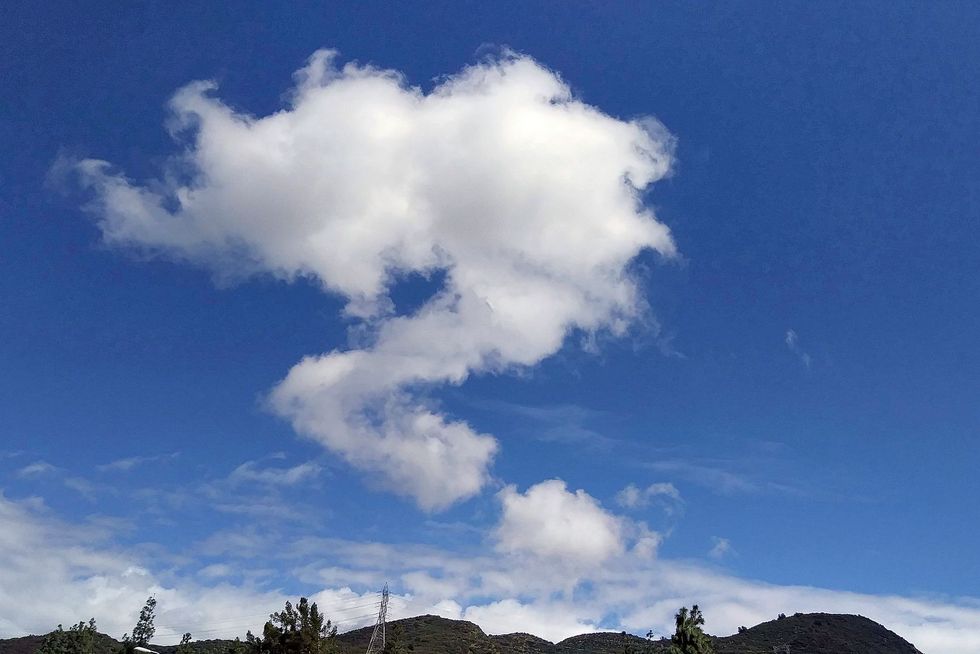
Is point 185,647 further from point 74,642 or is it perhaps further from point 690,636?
point 690,636

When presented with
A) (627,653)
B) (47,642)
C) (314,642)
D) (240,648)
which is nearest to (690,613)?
(314,642)

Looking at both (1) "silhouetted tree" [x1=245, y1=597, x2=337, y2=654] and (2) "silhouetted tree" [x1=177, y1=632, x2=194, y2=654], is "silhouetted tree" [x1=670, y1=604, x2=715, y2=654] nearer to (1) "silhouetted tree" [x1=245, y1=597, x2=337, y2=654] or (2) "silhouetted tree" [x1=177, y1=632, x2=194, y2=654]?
(1) "silhouetted tree" [x1=245, y1=597, x2=337, y2=654]

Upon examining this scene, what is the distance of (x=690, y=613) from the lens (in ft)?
188

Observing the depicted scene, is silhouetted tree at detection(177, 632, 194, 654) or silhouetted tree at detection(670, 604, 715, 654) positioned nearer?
silhouetted tree at detection(670, 604, 715, 654)

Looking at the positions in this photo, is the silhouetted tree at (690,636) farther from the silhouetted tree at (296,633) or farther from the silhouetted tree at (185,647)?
the silhouetted tree at (185,647)

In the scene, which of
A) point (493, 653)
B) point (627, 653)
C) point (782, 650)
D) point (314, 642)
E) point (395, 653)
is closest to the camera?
point (314, 642)

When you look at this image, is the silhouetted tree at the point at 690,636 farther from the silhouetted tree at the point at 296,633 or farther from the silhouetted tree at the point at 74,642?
the silhouetted tree at the point at 74,642

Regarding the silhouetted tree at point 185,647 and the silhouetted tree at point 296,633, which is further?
the silhouetted tree at point 185,647

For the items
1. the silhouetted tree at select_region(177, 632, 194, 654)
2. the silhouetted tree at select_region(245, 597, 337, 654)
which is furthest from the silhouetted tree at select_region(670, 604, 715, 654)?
the silhouetted tree at select_region(177, 632, 194, 654)

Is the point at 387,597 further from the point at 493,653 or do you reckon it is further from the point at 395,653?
the point at 493,653

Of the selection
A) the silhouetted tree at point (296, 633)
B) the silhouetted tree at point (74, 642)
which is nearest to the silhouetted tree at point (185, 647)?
the silhouetted tree at point (74, 642)

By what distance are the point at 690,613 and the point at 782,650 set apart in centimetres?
16165

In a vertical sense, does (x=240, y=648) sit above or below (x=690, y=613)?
below

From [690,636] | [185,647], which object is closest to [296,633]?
[690,636]
